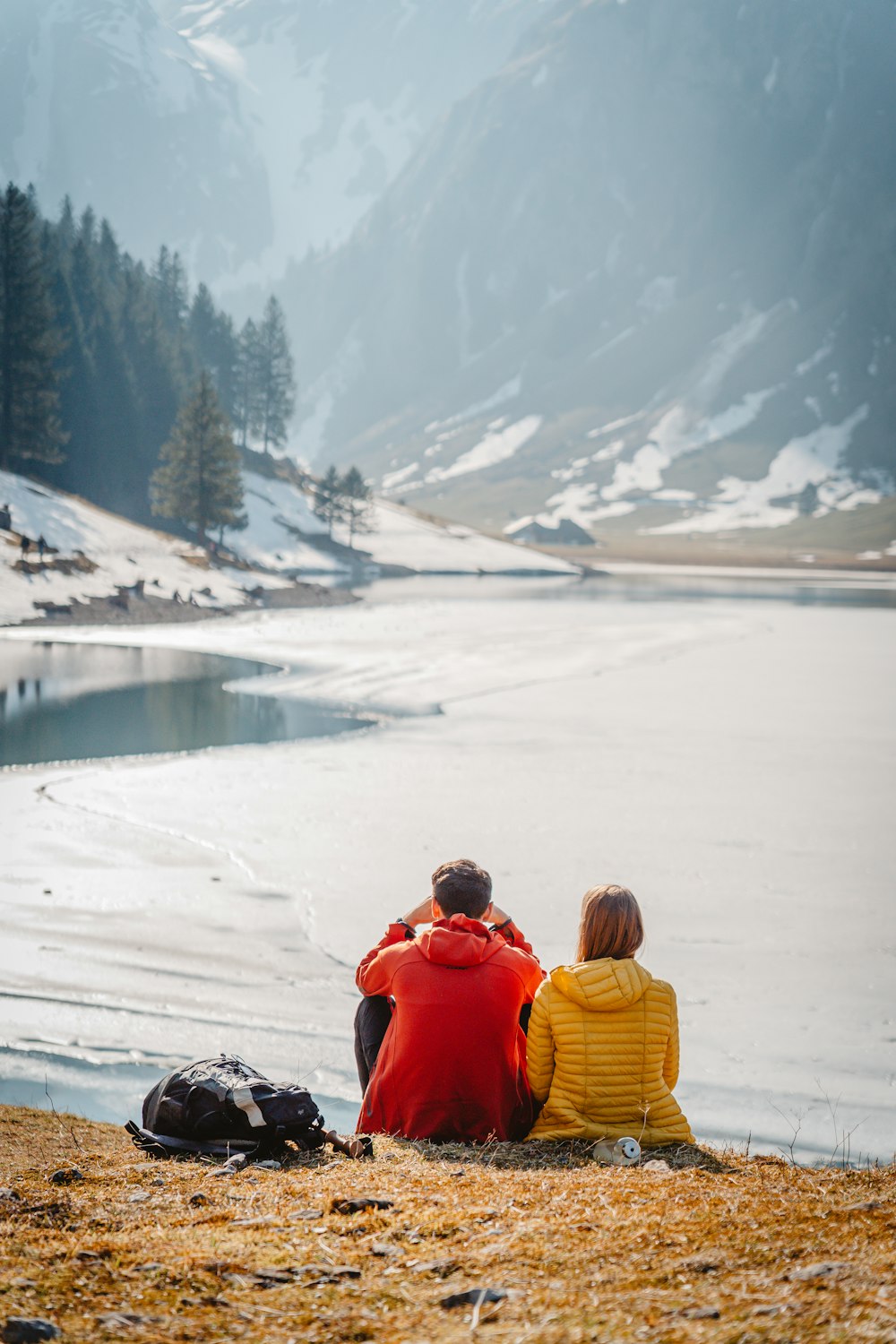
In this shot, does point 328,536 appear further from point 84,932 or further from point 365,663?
point 84,932

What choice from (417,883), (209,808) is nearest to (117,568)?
(209,808)

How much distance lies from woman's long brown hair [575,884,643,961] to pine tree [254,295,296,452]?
97974 mm

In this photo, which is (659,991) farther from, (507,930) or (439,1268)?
(439,1268)

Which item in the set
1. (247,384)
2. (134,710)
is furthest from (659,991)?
(247,384)

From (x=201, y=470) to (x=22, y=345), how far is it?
11.3 meters

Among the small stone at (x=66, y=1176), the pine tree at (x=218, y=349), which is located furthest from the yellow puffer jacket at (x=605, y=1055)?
the pine tree at (x=218, y=349)

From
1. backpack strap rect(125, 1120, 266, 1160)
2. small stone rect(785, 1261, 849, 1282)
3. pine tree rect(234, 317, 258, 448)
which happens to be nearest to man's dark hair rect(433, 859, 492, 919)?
backpack strap rect(125, 1120, 266, 1160)

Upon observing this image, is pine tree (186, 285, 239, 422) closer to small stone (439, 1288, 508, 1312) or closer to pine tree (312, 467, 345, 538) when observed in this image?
pine tree (312, 467, 345, 538)

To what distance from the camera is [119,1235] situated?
427 centimetres

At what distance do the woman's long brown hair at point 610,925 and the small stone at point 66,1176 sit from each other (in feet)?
8.50

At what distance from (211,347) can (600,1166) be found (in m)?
101

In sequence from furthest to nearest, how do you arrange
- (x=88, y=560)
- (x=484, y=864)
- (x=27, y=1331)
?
(x=88, y=560) → (x=484, y=864) → (x=27, y=1331)

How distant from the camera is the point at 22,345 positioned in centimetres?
6112

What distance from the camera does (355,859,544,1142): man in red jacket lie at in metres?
5.63
